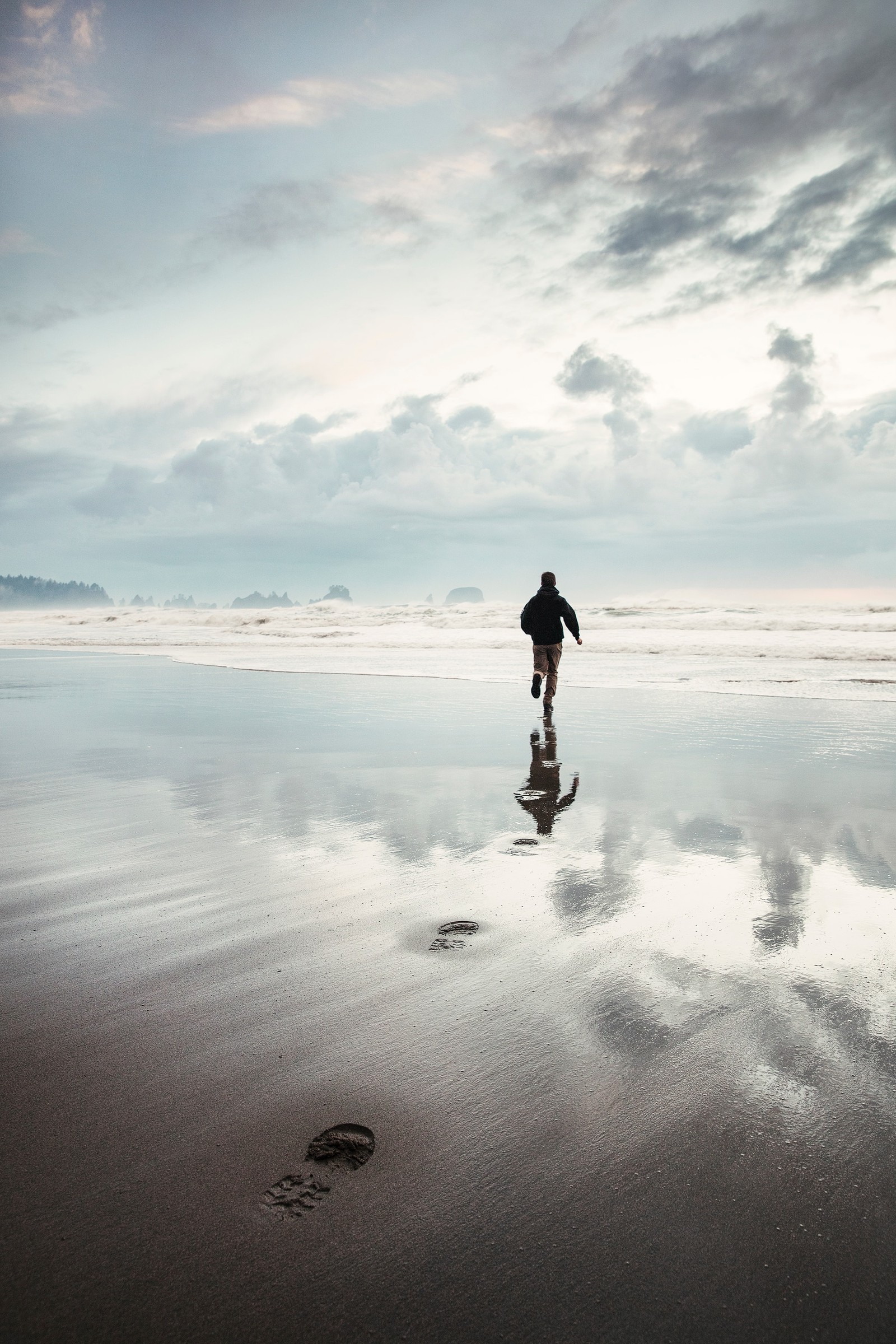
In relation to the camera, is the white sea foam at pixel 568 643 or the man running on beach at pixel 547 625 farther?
the white sea foam at pixel 568 643

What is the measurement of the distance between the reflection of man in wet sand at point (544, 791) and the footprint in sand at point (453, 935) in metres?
1.85

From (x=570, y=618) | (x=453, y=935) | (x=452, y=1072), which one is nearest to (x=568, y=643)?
(x=570, y=618)

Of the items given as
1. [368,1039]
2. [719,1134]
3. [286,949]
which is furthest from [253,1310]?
[286,949]

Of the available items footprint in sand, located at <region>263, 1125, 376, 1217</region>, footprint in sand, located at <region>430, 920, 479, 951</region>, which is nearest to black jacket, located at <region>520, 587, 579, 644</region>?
footprint in sand, located at <region>430, 920, 479, 951</region>

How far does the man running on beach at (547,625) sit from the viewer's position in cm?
1338

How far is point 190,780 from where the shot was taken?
7.66m

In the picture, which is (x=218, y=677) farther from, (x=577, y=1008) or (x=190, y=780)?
(x=577, y=1008)

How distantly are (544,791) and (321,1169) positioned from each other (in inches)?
206

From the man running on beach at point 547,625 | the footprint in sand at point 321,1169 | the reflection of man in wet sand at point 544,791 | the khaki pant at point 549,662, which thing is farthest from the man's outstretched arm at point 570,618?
the footprint in sand at point 321,1169

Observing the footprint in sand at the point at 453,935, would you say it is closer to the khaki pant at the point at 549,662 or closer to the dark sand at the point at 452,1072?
the dark sand at the point at 452,1072

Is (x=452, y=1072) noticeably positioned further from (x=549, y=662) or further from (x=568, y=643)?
(x=568, y=643)

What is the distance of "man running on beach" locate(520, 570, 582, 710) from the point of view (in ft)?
43.9

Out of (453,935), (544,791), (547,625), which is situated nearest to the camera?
(453,935)

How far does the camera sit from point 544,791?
732cm
